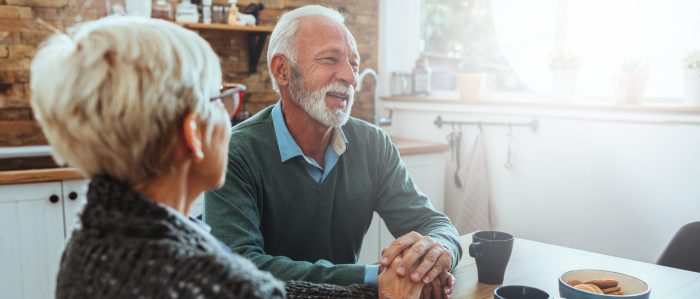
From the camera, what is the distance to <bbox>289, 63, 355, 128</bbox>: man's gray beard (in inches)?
61.1

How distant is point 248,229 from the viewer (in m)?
1.31

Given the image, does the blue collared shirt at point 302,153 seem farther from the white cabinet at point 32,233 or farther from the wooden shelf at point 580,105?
the wooden shelf at point 580,105

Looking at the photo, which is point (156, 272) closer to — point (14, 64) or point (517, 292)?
point (517, 292)

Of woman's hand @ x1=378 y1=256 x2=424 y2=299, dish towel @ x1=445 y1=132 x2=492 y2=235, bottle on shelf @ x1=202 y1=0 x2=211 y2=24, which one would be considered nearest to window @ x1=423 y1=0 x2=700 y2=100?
dish towel @ x1=445 y1=132 x2=492 y2=235

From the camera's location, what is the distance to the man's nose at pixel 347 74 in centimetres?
158

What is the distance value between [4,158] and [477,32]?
7.96 ft

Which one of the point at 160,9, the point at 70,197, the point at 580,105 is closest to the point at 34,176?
the point at 70,197

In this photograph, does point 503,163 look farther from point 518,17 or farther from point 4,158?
point 4,158

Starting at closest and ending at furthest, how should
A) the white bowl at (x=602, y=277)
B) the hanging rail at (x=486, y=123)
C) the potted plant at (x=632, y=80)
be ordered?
the white bowl at (x=602, y=277)
the potted plant at (x=632, y=80)
the hanging rail at (x=486, y=123)

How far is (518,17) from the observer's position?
2971 millimetres

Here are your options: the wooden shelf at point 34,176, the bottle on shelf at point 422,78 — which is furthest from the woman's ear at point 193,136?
the bottle on shelf at point 422,78

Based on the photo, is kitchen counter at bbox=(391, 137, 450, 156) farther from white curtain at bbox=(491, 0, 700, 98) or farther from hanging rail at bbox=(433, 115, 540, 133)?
white curtain at bbox=(491, 0, 700, 98)

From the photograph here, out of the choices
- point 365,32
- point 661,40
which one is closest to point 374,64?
point 365,32

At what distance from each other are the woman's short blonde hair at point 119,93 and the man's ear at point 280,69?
2.77 ft
